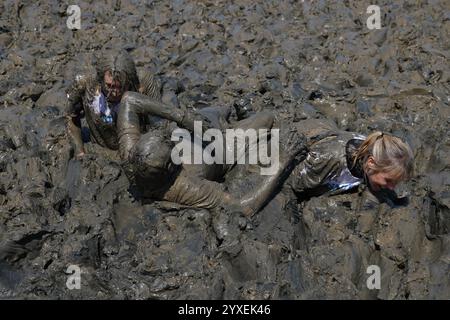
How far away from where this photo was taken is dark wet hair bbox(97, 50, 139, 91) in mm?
4785

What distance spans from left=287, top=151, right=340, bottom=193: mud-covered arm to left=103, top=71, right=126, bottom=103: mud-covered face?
1.37m

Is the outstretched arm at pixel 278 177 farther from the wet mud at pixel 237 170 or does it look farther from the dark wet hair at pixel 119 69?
the dark wet hair at pixel 119 69

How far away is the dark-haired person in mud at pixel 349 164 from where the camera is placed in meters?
3.96

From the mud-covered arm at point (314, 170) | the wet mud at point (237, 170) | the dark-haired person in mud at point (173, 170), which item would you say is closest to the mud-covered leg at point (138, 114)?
the dark-haired person in mud at point (173, 170)

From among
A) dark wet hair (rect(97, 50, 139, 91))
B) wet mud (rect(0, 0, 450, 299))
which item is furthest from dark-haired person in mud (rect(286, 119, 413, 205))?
dark wet hair (rect(97, 50, 139, 91))

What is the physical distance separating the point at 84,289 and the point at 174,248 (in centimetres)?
61

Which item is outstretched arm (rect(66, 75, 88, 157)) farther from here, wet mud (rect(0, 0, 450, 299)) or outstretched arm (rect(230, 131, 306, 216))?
outstretched arm (rect(230, 131, 306, 216))

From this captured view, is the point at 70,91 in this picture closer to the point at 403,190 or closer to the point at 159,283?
the point at 159,283

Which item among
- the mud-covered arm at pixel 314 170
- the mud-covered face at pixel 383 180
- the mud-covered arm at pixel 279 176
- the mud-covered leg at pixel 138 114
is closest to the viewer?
the mud-covered face at pixel 383 180

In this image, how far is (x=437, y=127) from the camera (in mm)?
5320

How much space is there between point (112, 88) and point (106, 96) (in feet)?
0.33

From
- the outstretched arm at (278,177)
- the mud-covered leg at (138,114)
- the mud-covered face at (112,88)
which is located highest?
the mud-covered face at (112,88)

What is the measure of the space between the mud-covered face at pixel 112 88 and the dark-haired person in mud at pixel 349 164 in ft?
4.31
